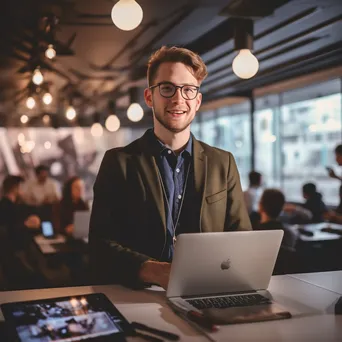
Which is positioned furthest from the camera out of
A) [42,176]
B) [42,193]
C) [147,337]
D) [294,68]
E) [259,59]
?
[42,193]

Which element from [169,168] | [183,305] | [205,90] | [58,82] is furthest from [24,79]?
[183,305]

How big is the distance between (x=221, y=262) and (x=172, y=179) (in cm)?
49

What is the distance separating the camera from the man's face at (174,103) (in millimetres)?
1861

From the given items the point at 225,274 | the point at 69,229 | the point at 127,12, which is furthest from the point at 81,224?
the point at 225,274

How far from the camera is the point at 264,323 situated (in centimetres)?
143

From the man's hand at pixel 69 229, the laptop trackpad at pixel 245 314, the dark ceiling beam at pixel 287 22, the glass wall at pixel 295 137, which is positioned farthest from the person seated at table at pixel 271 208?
the glass wall at pixel 295 137

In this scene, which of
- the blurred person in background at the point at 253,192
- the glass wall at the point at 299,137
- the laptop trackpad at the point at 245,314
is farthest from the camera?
the glass wall at the point at 299,137

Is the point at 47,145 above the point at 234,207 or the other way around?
above

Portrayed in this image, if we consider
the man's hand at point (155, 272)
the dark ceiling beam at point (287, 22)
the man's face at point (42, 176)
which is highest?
the dark ceiling beam at point (287, 22)

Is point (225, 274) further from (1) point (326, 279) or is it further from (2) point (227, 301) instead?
(1) point (326, 279)

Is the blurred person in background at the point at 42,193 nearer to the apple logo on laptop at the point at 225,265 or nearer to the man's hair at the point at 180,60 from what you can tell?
the man's hair at the point at 180,60

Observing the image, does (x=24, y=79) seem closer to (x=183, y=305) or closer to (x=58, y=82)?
(x=58, y=82)

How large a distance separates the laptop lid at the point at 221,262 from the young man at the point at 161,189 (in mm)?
206

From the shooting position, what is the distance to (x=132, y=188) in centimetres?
194
